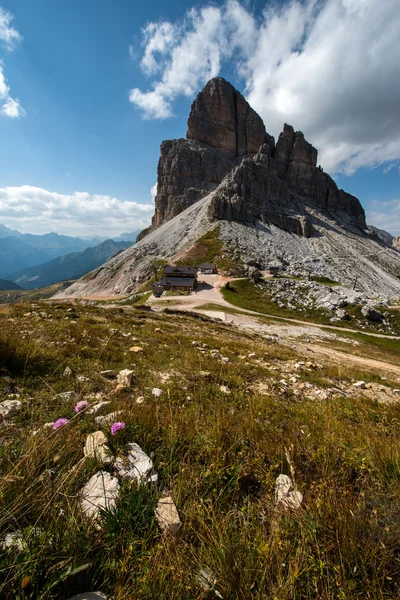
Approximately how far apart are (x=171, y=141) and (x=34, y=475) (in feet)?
682

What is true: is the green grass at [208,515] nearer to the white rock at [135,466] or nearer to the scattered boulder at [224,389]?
the white rock at [135,466]

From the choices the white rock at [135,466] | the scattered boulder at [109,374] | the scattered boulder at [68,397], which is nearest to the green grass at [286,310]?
the scattered boulder at [109,374]

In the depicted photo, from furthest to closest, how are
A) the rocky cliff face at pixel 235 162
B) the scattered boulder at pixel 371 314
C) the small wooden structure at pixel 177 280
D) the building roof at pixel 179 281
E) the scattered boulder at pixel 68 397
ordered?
the rocky cliff face at pixel 235 162
the building roof at pixel 179 281
the small wooden structure at pixel 177 280
the scattered boulder at pixel 371 314
the scattered boulder at pixel 68 397

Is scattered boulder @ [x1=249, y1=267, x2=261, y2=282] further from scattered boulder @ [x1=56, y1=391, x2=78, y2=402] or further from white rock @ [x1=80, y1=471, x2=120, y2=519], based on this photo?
white rock @ [x1=80, y1=471, x2=120, y2=519]

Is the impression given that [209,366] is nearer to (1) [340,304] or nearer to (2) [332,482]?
(2) [332,482]

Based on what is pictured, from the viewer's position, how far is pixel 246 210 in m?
117

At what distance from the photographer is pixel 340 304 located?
55.0 meters

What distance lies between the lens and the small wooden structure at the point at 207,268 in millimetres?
79875

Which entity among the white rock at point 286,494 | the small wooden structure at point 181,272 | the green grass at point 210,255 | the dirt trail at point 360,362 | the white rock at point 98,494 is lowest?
the dirt trail at point 360,362

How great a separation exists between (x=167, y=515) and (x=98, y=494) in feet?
2.59

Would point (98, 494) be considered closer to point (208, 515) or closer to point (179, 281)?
point (208, 515)

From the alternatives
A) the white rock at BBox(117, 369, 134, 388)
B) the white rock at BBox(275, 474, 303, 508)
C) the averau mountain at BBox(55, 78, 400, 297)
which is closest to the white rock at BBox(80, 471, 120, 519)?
the white rock at BBox(275, 474, 303, 508)

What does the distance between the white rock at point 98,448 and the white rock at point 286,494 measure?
2027mm

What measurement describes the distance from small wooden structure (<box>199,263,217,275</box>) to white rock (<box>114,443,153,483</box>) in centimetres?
7737
